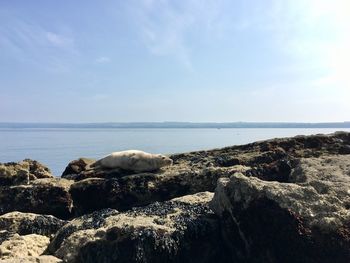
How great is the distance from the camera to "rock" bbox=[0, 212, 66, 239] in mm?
7938

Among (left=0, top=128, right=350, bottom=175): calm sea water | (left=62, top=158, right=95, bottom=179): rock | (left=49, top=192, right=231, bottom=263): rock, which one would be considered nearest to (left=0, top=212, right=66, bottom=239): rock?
(left=49, top=192, right=231, bottom=263): rock

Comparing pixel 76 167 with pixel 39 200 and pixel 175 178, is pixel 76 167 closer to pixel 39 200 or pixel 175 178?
pixel 39 200

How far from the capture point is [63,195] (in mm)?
9516

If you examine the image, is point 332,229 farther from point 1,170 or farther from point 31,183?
point 1,170

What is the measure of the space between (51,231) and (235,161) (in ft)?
13.8

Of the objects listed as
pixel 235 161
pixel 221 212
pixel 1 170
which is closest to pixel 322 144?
pixel 235 161

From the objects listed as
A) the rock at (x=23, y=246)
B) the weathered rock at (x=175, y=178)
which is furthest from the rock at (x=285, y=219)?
the rock at (x=23, y=246)

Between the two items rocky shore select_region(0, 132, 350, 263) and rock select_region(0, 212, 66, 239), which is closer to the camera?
rocky shore select_region(0, 132, 350, 263)

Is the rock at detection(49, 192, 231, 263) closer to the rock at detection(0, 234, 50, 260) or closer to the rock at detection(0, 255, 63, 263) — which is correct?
the rock at detection(0, 255, 63, 263)

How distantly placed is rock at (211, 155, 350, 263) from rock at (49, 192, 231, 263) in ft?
0.93

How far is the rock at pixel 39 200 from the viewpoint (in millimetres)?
9367

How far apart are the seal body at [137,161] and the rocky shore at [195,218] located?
2.12 feet

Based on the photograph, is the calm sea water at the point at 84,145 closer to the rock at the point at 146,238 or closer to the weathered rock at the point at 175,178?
the weathered rock at the point at 175,178

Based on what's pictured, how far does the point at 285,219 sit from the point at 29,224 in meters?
4.66
